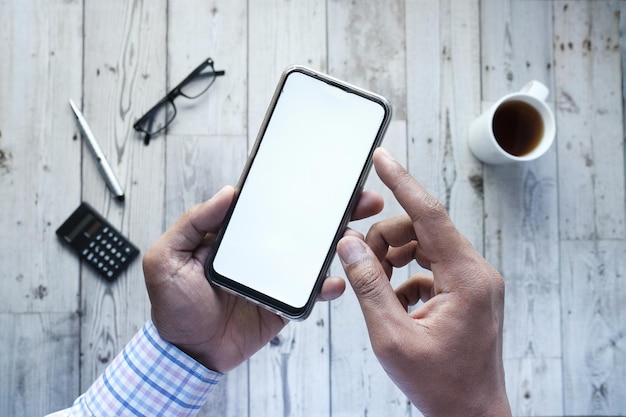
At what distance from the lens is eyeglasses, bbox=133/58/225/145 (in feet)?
2.32

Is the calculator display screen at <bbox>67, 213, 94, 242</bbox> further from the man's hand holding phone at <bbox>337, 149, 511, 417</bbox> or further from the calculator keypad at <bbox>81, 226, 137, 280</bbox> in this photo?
the man's hand holding phone at <bbox>337, 149, 511, 417</bbox>

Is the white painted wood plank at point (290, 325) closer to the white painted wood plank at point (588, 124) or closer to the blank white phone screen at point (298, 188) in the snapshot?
the blank white phone screen at point (298, 188)

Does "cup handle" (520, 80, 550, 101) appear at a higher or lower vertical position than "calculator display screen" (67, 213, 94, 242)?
higher

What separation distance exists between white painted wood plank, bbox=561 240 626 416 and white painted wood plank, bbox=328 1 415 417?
266 millimetres

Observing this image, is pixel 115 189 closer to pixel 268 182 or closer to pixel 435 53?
pixel 268 182

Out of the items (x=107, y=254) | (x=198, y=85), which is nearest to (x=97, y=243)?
(x=107, y=254)

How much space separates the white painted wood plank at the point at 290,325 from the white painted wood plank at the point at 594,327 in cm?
38

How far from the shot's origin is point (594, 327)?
77cm

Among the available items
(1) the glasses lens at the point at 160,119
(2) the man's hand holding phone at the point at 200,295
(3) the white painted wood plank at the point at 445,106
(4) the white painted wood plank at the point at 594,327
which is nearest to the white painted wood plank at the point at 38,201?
(1) the glasses lens at the point at 160,119

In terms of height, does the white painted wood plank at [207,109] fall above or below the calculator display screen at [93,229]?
above

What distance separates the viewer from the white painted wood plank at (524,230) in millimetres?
746

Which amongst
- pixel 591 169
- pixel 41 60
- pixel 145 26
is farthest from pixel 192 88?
pixel 591 169

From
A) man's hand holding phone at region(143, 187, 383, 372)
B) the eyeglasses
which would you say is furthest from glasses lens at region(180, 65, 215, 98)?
man's hand holding phone at region(143, 187, 383, 372)

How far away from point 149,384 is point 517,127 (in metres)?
0.60
